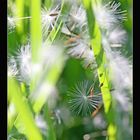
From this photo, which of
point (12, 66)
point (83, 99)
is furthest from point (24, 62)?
point (83, 99)

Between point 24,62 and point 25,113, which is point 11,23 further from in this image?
point 25,113

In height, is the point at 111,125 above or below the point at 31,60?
below

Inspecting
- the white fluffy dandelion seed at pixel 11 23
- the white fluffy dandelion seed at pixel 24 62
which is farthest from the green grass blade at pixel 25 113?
the white fluffy dandelion seed at pixel 11 23

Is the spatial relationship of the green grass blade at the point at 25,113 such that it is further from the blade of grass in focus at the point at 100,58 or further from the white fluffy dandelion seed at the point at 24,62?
the blade of grass in focus at the point at 100,58

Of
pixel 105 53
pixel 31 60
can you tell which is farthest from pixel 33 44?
pixel 105 53

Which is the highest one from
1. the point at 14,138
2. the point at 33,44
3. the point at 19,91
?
the point at 33,44
